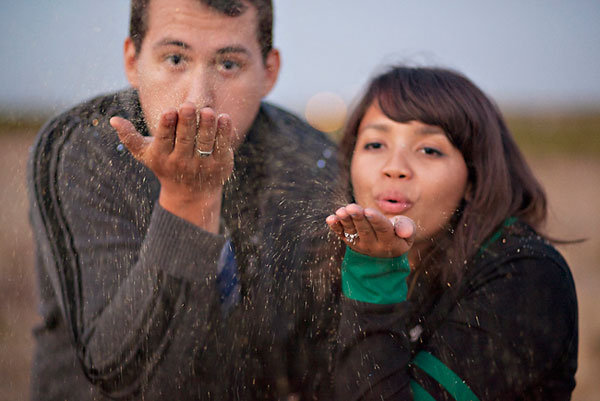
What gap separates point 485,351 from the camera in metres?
1.95

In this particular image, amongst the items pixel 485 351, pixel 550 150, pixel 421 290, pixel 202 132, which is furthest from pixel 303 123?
pixel 550 150

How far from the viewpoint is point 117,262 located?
7.07ft

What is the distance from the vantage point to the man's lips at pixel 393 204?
85.1 inches

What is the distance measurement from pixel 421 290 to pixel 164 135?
1.25 meters

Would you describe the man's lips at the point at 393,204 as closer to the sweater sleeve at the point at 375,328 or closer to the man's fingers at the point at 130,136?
the sweater sleeve at the point at 375,328

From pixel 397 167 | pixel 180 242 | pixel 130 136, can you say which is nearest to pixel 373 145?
pixel 397 167

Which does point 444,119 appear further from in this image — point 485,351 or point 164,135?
point 164,135

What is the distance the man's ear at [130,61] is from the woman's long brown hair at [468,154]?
1047mm

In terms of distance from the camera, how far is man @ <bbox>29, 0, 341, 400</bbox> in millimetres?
1982

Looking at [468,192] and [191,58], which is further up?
[191,58]

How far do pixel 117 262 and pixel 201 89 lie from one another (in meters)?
0.78

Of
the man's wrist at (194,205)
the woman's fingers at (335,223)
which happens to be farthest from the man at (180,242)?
the woman's fingers at (335,223)

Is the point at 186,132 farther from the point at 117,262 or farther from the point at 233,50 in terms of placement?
the point at 233,50

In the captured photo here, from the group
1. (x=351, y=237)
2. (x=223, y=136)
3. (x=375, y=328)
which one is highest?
(x=223, y=136)
